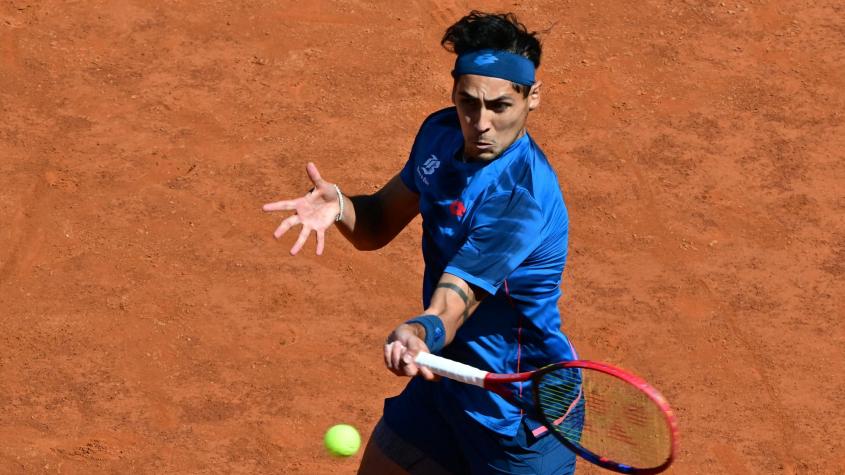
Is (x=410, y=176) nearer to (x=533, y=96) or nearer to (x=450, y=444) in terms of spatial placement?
(x=533, y=96)

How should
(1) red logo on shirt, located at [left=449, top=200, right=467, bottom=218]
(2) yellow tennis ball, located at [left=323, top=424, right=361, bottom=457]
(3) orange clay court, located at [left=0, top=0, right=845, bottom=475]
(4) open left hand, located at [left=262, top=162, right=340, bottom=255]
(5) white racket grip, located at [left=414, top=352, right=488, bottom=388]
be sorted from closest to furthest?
1. (5) white racket grip, located at [left=414, top=352, right=488, bottom=388]
2. (1) red logo on shirt, located at [left=449, top=200, right=467, bottom=218]
3. (4) open left hand, located at [left=262, top=162, right=340, bottom=255]
4. (2) yellow tennis ball, located at [left=323, top=424, right=361, bottom=457]
5. (3) orange clay court, located at [left=0, top=0, right=845, bottom=475]

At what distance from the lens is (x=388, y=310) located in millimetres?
8094

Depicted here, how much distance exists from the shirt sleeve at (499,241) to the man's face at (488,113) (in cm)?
26

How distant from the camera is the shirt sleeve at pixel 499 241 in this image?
462cm

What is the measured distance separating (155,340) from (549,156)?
316 centimetres

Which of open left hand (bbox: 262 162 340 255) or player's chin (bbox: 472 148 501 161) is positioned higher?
player's chin (bbox: 472 148 501 161)

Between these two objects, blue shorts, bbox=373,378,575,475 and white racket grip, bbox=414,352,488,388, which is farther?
blue shorts, bbox=373,378,575,475

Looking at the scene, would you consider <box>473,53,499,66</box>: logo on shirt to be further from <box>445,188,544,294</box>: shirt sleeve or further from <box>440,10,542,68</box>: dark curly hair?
<box>445,188,544,294</box>: shirt sleeve

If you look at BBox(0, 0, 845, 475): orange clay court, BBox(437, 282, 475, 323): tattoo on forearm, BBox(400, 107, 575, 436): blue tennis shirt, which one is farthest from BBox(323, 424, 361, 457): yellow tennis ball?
BBox(437, 282, 475, 323): tattoo on forearm

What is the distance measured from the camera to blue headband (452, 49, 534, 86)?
4.93 metres

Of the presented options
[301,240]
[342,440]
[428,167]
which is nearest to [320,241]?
[301,240]

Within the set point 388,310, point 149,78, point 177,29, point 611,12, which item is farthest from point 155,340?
point 611,12

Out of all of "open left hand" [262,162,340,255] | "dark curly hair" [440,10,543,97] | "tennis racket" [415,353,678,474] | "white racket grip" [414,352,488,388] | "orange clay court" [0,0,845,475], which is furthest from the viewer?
"orange clay court" [0,0,845,475]

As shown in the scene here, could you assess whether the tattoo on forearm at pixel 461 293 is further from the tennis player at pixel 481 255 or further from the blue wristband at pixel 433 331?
the blue wristband at pixel 433 331
